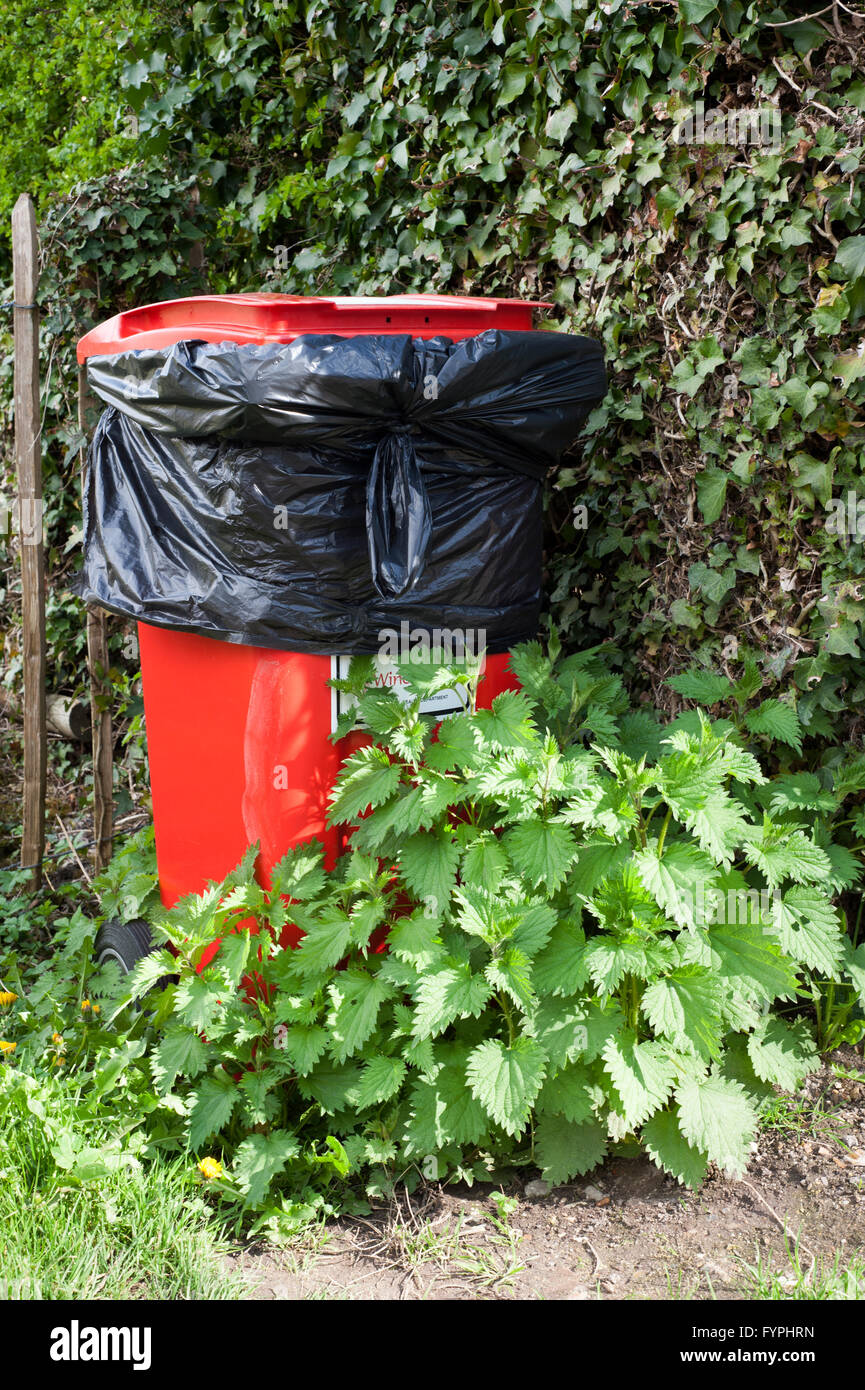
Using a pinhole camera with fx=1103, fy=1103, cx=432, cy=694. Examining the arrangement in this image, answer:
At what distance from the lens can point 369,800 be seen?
2.18 meters

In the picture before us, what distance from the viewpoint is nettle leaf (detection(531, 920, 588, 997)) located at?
1919mm

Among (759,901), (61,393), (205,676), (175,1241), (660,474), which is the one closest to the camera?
(175,1241)

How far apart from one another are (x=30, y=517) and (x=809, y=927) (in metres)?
2.55

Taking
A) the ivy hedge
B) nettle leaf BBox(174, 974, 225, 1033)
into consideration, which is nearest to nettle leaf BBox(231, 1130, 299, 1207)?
nettle leaf BBox(174, 974, 225, 1033)

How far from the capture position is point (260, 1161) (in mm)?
2092

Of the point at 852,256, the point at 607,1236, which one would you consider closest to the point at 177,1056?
the point at 607,1236

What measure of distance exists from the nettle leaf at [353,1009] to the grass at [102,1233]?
38 centimetres

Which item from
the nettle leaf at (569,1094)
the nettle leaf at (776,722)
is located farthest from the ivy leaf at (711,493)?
the nettle leaf at (569,1094)

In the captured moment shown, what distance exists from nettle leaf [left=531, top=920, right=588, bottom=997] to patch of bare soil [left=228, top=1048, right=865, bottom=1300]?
17.7 inches

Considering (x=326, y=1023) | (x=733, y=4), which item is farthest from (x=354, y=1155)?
(x=733, y=4)

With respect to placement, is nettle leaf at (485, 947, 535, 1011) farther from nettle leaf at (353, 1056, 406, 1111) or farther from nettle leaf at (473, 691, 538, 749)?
nettle leaf at (473, 691, 538, 749)

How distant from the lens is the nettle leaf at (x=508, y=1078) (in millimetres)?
1882

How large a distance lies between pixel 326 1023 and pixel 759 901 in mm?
870

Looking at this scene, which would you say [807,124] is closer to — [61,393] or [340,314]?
[340,314]
